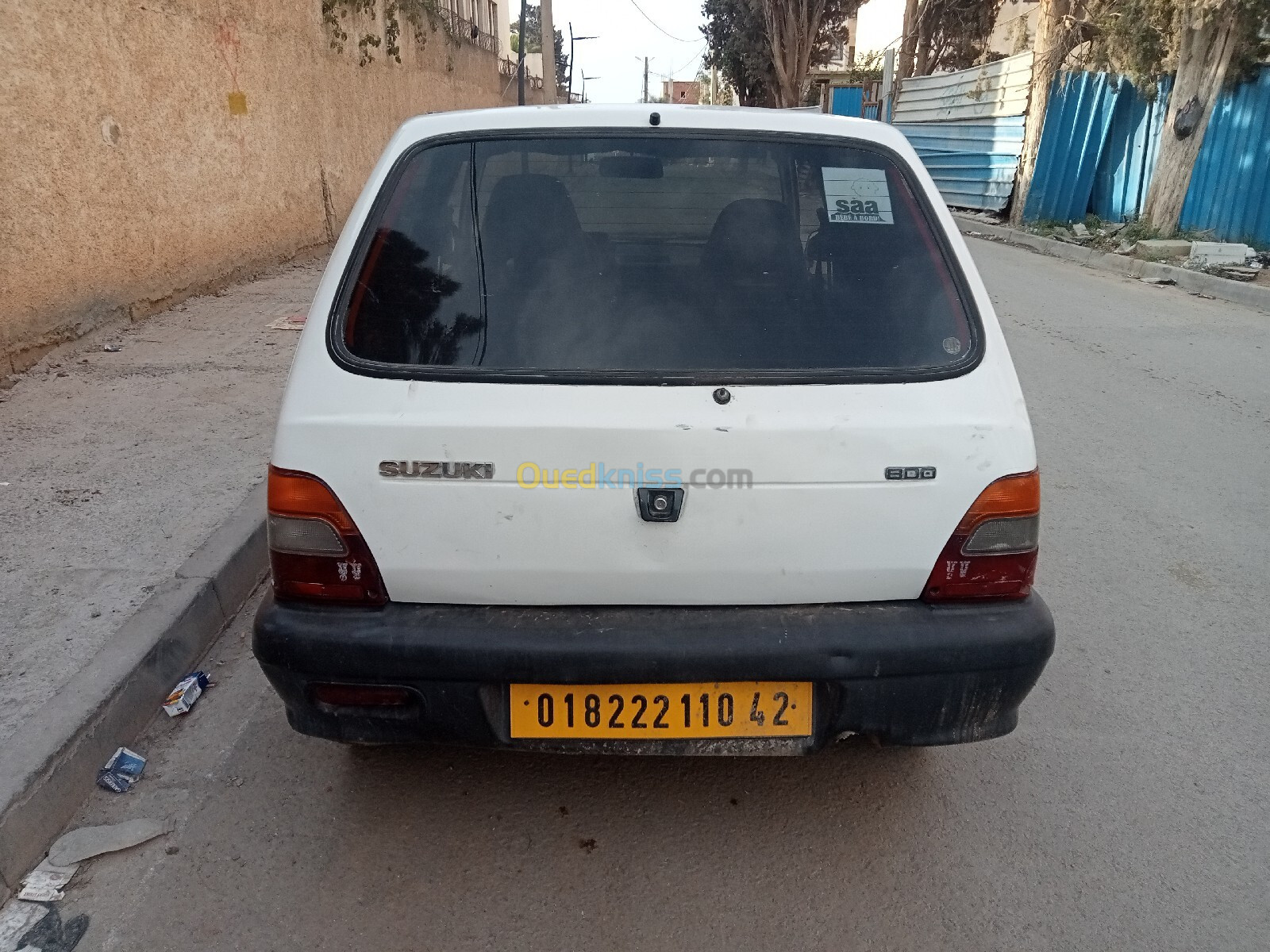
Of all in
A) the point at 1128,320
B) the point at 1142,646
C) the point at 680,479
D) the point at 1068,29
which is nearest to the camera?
the point at 680,479

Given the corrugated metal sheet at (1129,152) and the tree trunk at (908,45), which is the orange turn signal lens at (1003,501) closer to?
the corrugated metal sheet at (1129,152)

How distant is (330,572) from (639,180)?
118 cm

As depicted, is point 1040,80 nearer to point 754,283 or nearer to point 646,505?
point 754,283

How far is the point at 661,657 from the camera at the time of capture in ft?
6.62

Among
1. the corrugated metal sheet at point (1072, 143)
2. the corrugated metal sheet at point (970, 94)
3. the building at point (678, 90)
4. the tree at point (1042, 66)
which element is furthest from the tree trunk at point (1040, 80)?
the building at point (678, 90)

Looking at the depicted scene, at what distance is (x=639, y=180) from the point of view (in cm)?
237

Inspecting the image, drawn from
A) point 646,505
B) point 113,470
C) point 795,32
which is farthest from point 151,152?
point 795,32

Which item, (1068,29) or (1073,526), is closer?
(1073,526)

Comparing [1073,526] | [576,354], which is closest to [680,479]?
[576,354]

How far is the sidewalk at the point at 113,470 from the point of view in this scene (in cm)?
314

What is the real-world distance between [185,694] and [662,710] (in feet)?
5.57

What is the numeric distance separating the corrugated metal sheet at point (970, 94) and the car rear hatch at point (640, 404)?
623 inches

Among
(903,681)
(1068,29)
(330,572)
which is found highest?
(1068,29)

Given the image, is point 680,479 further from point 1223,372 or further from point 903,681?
point 1223,372
